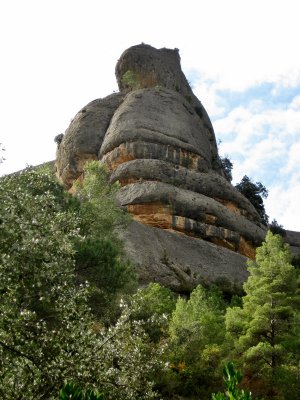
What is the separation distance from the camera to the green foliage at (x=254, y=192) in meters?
88.9

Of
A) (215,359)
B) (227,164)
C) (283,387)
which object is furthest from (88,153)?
(283,387)

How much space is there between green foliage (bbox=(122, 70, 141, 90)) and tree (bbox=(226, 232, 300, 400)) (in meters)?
58.3

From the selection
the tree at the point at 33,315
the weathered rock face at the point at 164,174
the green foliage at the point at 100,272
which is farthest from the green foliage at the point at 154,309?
the tree at the point at 33,315

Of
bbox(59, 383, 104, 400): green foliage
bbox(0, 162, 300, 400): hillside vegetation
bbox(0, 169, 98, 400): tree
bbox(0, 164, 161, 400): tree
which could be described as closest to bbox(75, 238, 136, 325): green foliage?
bbox(0, 162, 300, 400): hillside vegetation

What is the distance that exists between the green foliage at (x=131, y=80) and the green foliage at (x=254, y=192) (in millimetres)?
24539

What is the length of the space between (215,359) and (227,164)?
68484 mm

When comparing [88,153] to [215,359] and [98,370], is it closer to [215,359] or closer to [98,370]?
[215,359]

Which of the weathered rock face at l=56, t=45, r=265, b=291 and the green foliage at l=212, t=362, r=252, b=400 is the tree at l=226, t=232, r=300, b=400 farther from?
the green foliage at l=212, t=362, r=252, b=400

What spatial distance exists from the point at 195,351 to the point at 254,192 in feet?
216

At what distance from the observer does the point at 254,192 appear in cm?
9119

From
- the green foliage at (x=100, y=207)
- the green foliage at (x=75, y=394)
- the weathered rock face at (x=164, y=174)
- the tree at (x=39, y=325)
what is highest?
the weathered rock face at (x=164, y=174)

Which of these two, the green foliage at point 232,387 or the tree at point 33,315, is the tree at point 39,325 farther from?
the green foliage at point 232,387

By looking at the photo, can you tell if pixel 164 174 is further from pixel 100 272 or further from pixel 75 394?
pixel 75 394

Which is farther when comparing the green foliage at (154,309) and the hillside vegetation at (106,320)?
the green foliage at (154,309)
